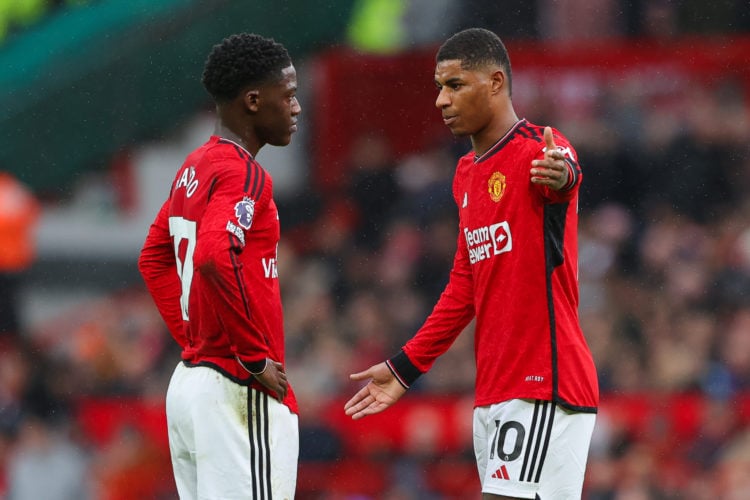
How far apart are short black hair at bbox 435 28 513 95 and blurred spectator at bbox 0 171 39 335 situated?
697 cm

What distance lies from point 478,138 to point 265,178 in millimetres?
832

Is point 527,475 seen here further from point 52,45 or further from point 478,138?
point 52,45

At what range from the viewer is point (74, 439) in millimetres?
10781

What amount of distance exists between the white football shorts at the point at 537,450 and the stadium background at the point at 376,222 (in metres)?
4.55

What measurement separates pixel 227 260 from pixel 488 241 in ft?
3.26

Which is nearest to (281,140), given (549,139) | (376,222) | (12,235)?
(549,139)

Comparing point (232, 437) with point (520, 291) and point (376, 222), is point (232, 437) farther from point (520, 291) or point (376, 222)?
point (376, 222)

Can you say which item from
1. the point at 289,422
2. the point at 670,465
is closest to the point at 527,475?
the point at 289,422

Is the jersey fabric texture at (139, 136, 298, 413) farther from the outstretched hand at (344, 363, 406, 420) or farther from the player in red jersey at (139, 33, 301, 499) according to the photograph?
the outstretched hand at (344, 363, 406, 420)

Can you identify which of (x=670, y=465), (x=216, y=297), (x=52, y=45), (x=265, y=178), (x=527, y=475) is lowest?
(x=670, y=465)

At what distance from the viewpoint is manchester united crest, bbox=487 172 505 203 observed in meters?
4.91

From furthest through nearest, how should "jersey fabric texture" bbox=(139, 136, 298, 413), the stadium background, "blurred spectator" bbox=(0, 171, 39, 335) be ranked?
"blurred spectator" bbox=(0, 171, 39, 335) < the stadium background < "jersey fabric texture" bbox=(139, 136, 298, 413)

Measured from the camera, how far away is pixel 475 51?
502cm

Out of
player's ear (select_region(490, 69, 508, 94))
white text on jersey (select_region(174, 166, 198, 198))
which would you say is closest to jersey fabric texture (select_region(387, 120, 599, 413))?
player's ear (select_region(490, 69, 508, 94))
